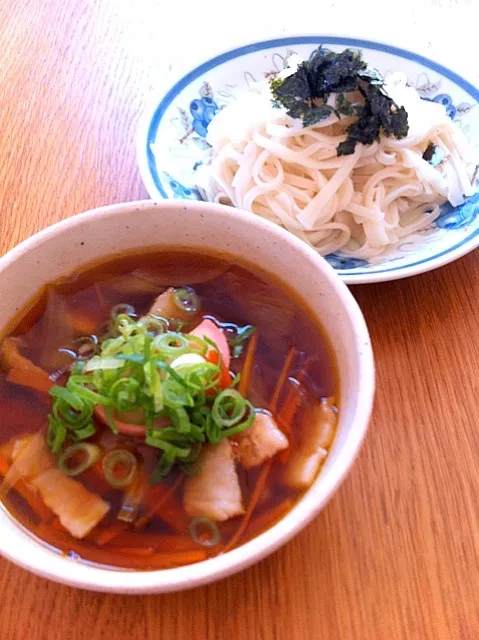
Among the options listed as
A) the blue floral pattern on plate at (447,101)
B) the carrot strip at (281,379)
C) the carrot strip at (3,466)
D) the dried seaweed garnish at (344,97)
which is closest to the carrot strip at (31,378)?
the carrot strip at (3,466)

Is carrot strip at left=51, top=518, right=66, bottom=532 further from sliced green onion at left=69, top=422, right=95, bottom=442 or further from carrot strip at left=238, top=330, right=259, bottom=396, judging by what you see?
carrot strip at left=238, top=330, right=259, bottom=396

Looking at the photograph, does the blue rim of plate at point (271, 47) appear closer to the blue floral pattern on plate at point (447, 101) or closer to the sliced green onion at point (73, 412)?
the blue floral pattern on plate at point (447, 101)

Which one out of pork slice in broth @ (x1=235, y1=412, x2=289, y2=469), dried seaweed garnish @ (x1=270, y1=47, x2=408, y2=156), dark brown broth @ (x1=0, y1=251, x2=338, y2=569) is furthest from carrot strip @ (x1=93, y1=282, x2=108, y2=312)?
dried seaweed garnish @ (x1=270, y1=47, x2=408, y2=156)

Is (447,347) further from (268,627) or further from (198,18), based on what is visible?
(198,18)

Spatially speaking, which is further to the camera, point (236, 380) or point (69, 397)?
point (236, 380)

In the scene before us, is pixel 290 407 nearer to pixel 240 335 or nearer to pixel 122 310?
pixel 240 335

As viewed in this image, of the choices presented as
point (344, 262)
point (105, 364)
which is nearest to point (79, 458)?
point (105, 364)
